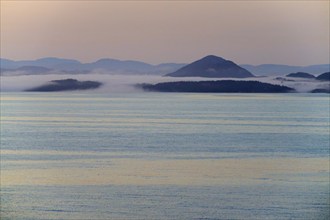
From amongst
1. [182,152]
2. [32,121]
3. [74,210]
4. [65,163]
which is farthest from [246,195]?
[32,121]

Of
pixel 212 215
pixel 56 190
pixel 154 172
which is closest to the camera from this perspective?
pixel 212 215

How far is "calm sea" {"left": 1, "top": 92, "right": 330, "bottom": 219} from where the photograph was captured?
16906 millimetres

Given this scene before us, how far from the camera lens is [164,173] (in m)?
22.0

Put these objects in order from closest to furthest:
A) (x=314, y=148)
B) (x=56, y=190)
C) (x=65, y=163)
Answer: (x=56, y=190) → (x=65, y=163) → (x=314, y=148)

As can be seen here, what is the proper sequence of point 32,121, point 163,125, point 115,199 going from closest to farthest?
point 115,199
point 163,125
point 32,121

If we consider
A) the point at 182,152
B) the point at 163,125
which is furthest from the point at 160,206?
the point at 163,125

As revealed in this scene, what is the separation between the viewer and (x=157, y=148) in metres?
30.0

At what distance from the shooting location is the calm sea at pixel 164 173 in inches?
666

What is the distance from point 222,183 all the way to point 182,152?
8.14m

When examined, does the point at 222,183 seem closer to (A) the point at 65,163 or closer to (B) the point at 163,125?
(A) the point at 65,163

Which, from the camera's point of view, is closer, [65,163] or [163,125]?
[65,163]

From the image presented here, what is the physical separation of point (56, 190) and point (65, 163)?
563 centimetres

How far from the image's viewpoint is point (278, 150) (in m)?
29.6

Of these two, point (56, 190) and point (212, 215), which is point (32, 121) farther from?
point (212, 215)
